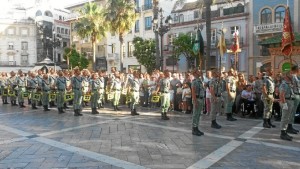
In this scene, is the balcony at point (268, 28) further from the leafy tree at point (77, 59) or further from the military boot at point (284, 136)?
the leafy tree at point (77, 59)

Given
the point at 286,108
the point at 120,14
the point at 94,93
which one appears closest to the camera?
the point at 286,108

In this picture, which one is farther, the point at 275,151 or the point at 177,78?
the point at 177,78

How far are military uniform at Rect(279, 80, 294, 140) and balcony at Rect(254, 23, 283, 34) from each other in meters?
23.3

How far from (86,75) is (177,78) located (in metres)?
4.17

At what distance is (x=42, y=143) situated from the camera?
7.81 m

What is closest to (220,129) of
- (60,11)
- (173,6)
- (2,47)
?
(173,6)

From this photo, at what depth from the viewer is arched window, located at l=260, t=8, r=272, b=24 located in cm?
3131

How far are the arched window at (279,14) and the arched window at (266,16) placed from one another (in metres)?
0.62

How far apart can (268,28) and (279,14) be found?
1996 millimetres

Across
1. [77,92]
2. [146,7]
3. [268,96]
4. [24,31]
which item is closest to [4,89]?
[77,92]

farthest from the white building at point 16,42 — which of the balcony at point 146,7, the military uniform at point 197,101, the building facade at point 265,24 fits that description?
the military uniform at point 197,101

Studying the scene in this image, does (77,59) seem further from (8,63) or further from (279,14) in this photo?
(279,14)

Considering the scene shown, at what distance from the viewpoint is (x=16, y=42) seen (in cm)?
6325

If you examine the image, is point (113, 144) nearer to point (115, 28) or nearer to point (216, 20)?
point (115, 28)
